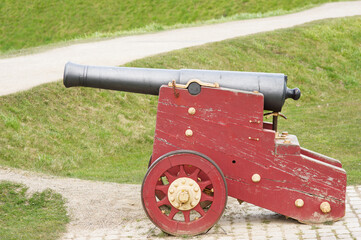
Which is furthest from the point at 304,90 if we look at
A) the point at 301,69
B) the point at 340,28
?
the point at 340,28

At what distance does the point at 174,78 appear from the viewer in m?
6.61

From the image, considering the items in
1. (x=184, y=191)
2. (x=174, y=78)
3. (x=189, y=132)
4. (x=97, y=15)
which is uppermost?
(x=174, y=78)

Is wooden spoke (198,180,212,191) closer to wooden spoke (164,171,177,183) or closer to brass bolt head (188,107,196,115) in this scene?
wooden spoke (164,171,177,183)

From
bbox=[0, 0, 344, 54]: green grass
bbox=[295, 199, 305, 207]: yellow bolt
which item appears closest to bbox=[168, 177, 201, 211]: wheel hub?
bbox=[295, 199, 305, 207]: yellow bolt

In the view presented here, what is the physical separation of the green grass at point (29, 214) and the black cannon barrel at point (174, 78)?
4.93 ft

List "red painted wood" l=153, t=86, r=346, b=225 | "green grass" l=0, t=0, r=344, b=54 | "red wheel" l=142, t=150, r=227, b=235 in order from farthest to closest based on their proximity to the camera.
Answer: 1. "green grass" l=0, t=0, r=344, b=54
2. "red painted wood" l=153, t=86, r=346, b=225
3. "red wheel" l=142, t=150, r=227, b=235

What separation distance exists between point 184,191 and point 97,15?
2839 centimetres

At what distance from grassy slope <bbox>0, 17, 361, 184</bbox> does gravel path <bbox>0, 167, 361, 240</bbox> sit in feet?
3.51

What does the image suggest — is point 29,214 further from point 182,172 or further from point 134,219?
point 182,172

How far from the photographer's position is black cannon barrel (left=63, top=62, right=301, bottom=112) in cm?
652

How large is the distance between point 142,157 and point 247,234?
509 centimetres

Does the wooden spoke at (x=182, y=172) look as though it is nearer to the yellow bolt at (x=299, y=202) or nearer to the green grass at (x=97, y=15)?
the yellow bolt at (x=299, y=202)

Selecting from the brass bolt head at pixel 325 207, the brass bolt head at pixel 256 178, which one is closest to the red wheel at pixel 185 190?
the brass bolt head at pixel 256 178

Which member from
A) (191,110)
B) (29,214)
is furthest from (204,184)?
(29,214)
